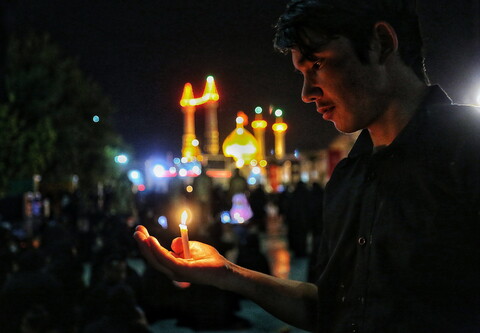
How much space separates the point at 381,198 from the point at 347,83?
→ 347 millimetres

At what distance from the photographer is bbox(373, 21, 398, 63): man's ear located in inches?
65.2

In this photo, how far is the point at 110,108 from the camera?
38156 mm

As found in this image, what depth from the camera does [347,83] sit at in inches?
66.4

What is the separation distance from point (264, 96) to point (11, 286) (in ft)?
11.5

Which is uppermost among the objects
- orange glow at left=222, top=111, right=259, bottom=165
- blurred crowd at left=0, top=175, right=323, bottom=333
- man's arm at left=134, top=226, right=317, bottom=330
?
orange glow at left=222, top=111, right=259, bottom=165

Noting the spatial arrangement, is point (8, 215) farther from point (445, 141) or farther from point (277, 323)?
point (445, 141)

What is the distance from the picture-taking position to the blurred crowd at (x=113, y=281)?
17.9ft

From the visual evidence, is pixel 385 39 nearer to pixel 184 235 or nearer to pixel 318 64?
pixel 318 64

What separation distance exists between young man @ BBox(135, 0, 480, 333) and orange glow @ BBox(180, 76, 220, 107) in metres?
0.43

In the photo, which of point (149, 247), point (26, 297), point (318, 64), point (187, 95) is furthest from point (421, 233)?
point (26, 297)

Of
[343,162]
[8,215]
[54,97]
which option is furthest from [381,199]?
[54,97]

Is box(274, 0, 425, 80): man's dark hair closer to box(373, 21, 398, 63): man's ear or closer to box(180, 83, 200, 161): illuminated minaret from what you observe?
box(373, 21, 398, 63): man's ear

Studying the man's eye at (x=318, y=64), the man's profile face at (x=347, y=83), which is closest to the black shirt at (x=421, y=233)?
the man's profile face at (x=347, y=83)

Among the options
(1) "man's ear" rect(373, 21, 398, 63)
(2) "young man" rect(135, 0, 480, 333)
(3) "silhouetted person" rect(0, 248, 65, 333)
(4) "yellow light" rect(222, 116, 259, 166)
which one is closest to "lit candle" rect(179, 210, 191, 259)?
(2) "young man" rect(135, 0, 480, 333)
